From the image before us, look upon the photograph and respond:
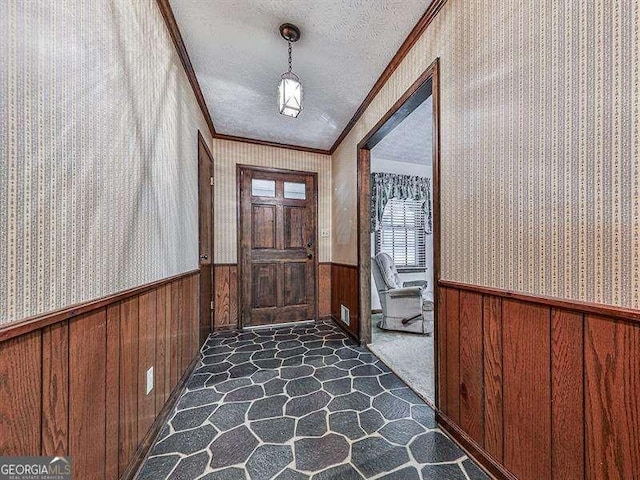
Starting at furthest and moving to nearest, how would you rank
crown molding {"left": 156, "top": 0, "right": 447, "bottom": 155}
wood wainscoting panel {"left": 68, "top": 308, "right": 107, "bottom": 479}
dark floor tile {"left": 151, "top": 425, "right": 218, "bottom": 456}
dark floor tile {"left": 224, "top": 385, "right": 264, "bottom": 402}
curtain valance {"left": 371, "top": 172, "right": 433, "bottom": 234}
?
curtain valance {"left": 371, "top": 172, "right": 433, "bottom": 234}
dark floor tile {"left": 224, "top": 385, "right": 264, "bottom": 402}
crown molding {"left": 156, "top": 0, "right": 447, "bottom": 155}
dark floor tile {"left": 151, "top": 425, "right": 218, "bottom": 456}
wood wainscoting panel {"left": 68, "top": 308, "right": 107, "bottom": 479}

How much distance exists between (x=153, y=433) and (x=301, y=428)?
2.73 ft

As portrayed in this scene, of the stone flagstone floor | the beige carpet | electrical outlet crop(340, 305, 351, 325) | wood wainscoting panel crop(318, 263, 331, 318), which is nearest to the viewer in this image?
the stone flagstone floor

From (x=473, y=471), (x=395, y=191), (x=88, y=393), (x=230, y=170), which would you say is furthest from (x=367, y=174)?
(x=88, y=393)

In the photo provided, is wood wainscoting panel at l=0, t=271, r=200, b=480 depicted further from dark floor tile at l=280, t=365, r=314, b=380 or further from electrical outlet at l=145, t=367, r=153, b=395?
dark floor tile at l=280, t=365, r=314, b=380

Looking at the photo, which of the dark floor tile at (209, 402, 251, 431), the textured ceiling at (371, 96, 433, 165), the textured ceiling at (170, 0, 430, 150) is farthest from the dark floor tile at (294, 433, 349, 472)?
the textured ceiling at (371, 96, 433, 165)

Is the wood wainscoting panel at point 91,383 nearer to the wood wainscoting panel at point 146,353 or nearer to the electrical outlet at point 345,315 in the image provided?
the wood wainscoting panel at point 146,353

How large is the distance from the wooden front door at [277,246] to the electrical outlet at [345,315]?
0.54 m

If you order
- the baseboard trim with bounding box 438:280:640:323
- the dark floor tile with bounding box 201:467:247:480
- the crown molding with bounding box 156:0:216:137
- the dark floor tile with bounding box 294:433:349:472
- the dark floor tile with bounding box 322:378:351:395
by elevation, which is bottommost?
the dark floor tile with bounding box 322:378:351:395

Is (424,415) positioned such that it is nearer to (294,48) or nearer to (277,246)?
(277,246)

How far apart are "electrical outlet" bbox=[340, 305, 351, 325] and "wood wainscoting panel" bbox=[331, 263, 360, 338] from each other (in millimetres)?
38

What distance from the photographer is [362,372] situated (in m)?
2.21

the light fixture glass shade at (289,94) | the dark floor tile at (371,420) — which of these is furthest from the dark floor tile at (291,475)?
the light fixture glass shade at (289,94)

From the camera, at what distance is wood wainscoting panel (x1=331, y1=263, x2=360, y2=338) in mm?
2949

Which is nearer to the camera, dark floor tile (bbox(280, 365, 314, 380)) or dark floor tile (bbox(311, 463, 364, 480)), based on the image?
dark floor tile (bbox(311, 463, 364, 480))
